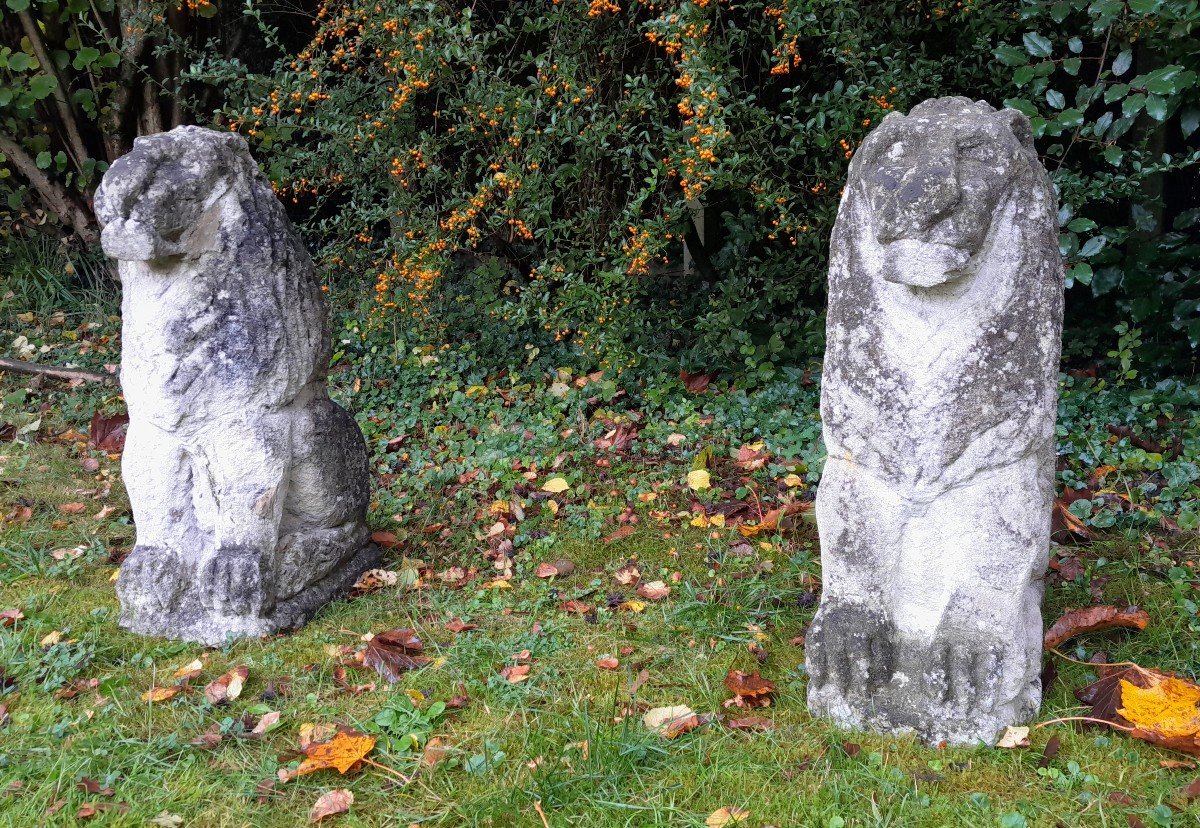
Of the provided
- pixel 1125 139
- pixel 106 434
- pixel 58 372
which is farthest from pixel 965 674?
pixel 58 372

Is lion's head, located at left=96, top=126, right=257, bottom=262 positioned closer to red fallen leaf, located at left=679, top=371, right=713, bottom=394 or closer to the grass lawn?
the grass lawn

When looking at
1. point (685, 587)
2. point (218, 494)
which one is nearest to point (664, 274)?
point (685, 587)

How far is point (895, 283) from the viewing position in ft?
9.04

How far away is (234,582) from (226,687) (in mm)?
412

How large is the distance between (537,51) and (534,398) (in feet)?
6.88

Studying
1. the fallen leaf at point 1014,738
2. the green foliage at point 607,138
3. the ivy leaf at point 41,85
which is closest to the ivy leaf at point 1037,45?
the green foliage at point 607,138

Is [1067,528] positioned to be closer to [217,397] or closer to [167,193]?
[217,397]

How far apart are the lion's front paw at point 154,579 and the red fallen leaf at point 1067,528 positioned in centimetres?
323

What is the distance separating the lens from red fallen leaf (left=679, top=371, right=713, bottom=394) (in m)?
5.90

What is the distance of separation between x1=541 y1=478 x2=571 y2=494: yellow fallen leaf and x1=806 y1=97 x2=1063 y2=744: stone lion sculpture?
6.34ft

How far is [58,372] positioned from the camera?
251 inches

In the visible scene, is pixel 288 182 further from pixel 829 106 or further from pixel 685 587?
pixel 685 587

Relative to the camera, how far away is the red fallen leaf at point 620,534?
4391 mm

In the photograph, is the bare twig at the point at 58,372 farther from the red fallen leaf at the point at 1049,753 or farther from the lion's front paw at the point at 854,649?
the red fallen leaf at the point at 1049,753
